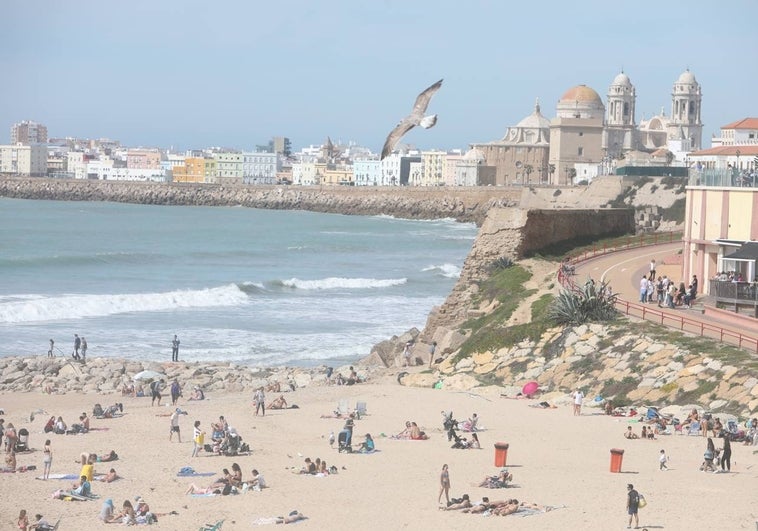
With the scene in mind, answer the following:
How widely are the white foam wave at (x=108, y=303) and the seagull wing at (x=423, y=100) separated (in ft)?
79.4

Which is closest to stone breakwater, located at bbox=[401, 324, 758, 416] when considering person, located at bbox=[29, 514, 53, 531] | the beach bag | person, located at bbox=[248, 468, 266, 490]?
the beach bag

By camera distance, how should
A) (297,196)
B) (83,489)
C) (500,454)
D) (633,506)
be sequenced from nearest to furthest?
(633,506) → (83,489) → (500,454) → (297,196)

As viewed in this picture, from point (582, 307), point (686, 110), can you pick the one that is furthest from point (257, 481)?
point (686, 110)

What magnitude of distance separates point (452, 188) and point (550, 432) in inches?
4284

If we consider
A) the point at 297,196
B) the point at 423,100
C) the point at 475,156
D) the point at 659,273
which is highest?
the point at 475,156

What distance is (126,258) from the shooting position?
62656mm

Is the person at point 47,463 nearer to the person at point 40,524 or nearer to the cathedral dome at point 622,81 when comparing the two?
the person at point 40,524

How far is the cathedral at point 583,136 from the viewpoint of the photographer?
4660 inches

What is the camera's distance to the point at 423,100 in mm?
14867

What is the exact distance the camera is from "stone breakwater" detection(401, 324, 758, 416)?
19.1 metres

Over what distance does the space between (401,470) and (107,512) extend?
3881 millimetres

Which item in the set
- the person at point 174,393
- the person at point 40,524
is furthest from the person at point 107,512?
the person at point 174,393

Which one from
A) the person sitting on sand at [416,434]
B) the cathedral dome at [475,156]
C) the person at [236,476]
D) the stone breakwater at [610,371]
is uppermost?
the cathedral dome at [475,156]

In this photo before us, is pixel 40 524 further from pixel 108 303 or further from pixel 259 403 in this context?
pixel 108 303
